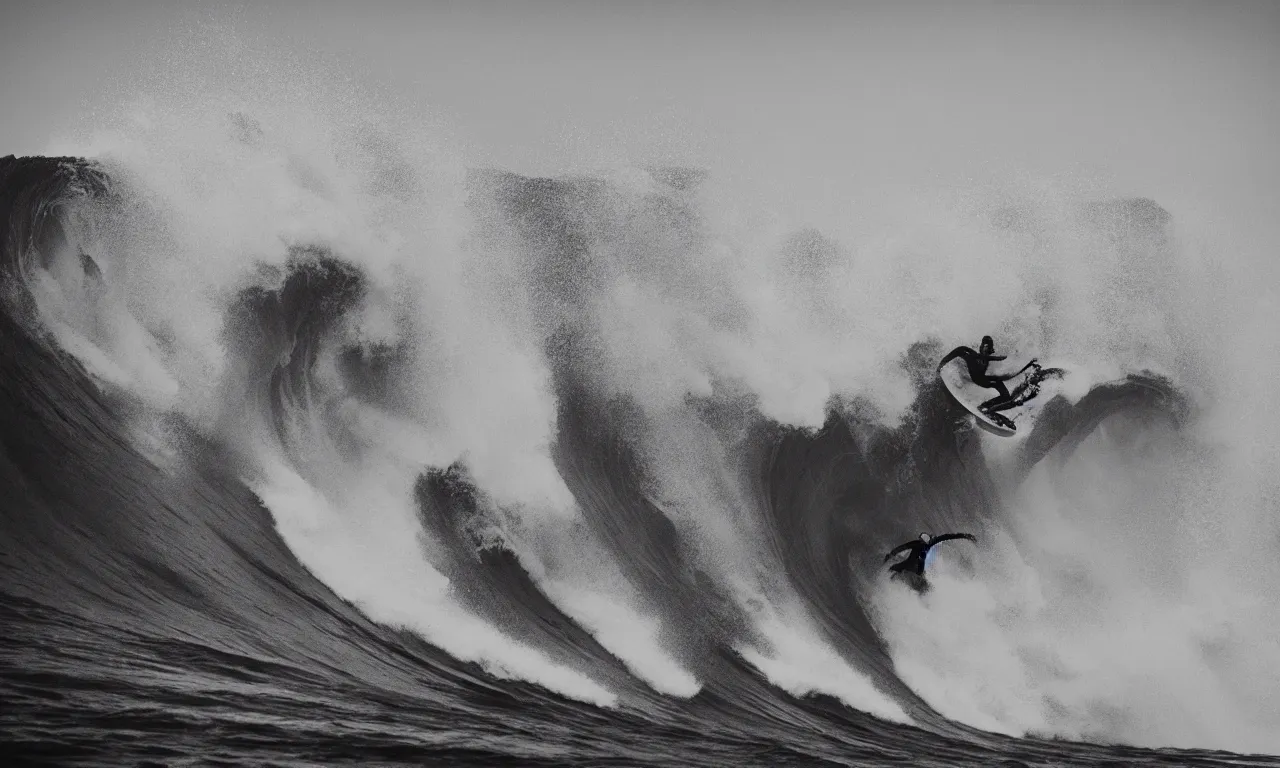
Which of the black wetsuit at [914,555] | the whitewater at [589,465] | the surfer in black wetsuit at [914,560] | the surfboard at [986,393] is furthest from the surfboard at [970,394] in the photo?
the black wetsuit at [914,555]

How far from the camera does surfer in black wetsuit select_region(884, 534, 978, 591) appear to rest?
10.1m

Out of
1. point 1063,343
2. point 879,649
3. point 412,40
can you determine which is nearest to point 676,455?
point 879,649

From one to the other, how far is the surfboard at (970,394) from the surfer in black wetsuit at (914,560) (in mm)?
1931

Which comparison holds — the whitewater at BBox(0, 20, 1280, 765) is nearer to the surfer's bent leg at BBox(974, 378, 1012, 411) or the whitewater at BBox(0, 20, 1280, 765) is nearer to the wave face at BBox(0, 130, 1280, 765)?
the wave face at BBox(0, 130, 1280, 765)

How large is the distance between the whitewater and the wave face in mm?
49

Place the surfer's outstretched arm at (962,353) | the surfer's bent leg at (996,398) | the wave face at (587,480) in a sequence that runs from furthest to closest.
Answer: the surfer's bent leg at (996,398)
the surfer's outstretched arm at (962,353)
the wave face at (587,480)

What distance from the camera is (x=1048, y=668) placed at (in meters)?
10.0

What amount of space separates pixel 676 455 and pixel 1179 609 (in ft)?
23.6

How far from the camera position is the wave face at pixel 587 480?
6758 millimetres

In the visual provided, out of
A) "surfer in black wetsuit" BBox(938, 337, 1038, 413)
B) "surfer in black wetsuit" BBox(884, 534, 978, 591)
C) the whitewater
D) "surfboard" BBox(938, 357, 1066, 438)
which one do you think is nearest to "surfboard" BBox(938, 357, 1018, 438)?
"surfboard" BBox(938, 357, 1066, 438)

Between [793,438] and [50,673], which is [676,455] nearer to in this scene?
[793,438]

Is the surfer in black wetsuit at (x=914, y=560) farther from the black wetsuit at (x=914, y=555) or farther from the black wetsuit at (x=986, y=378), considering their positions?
the black wetsuit at (x=986, y=378)

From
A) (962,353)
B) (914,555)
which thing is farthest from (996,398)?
(914,555)

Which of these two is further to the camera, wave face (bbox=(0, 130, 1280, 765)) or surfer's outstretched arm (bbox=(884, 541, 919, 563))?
surfer's outstretched arm (bbox=(884, 541, 919, 563))
